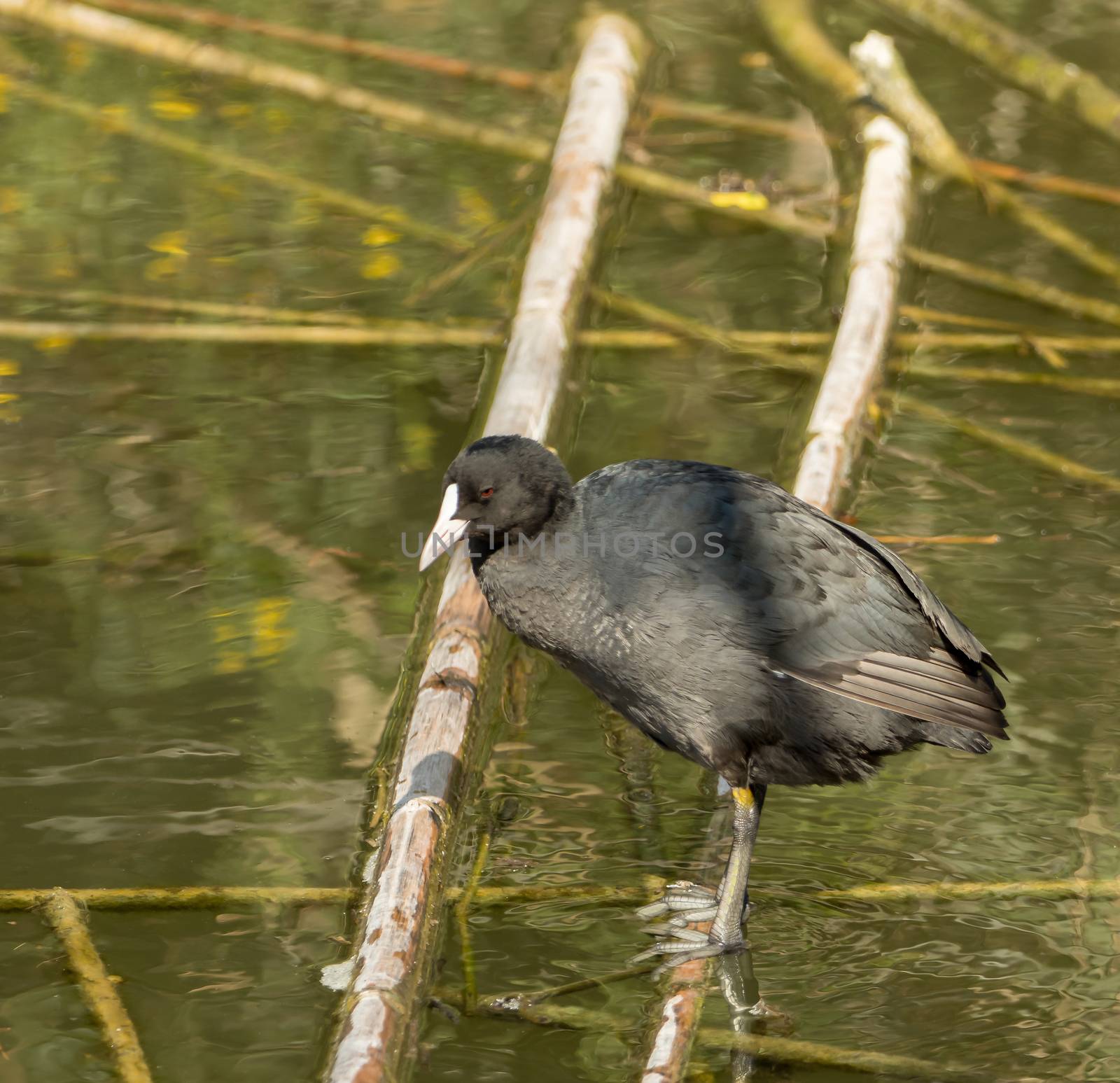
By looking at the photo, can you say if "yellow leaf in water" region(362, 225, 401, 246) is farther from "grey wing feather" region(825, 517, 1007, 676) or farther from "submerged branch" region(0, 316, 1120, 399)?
"grey wing feather" region(825, 517, 1007, 676)

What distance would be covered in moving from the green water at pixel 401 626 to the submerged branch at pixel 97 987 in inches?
2.2

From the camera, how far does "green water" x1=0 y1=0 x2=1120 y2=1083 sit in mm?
3283

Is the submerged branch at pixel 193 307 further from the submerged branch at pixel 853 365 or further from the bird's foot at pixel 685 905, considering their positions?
the bird's foot at pixel 685 905

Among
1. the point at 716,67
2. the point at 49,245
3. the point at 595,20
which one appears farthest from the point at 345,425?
the point at 716,67

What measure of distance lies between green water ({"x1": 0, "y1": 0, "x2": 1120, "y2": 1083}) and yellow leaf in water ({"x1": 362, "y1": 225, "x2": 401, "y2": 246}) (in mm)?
21

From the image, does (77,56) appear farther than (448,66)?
Yes

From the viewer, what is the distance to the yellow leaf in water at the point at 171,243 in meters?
6.67

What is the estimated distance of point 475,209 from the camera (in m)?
7.05

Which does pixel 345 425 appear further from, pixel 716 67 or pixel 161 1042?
pixel 716 67

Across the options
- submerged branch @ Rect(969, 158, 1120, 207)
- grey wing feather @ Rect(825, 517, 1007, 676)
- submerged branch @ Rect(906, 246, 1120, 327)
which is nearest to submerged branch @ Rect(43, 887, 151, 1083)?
grey wing feather @ Rect(825, 517, 1007, 676)

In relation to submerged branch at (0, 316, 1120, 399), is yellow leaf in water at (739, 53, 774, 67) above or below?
above

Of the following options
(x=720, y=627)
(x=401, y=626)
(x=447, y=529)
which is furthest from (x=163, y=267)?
(x=720, y=627)

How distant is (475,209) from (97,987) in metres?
4.73

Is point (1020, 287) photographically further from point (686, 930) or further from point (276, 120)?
point (276, 120)
